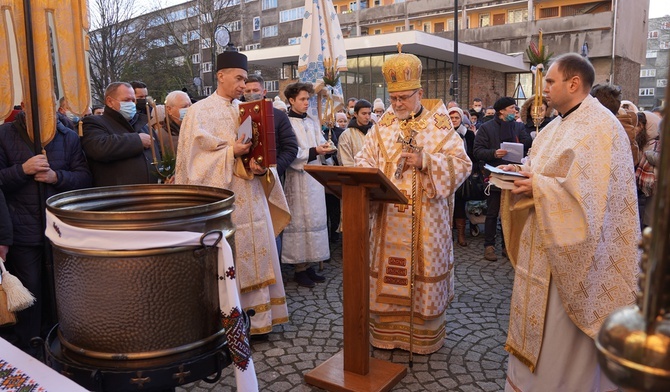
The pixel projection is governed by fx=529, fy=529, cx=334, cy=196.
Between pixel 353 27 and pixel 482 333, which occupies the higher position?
pixel 353 27

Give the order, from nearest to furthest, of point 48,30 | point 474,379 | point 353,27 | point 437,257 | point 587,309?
point 587,309, point 48,30, point 474,379, point 437,257, point 353,27

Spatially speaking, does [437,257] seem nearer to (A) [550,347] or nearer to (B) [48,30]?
(A) [550,347]

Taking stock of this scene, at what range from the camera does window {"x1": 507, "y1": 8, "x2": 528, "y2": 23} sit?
115 ft

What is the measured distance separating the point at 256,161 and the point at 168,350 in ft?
6.77

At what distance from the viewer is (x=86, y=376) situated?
2.03 m

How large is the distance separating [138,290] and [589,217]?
85.5 inches

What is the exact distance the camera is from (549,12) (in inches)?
1347

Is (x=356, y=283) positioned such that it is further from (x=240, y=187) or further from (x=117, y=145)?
(x=117, y=145)

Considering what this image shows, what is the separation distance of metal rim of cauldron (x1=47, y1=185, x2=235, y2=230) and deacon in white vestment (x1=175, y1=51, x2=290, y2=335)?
132 cm

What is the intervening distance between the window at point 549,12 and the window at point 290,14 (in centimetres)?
1853

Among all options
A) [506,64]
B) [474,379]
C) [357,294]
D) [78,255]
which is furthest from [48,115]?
[506,64]

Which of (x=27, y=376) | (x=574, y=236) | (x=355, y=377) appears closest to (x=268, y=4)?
(x=355, y=377)

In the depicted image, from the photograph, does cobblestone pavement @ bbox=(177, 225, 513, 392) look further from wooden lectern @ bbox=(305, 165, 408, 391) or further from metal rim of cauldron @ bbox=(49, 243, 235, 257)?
metal rim of cauldron @ bbox=(49, 243, 235, 257)

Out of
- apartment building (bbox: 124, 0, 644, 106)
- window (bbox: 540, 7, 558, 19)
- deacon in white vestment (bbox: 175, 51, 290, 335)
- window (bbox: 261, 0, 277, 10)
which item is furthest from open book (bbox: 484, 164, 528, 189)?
window (bbox: 261, 0, 277, 10)
